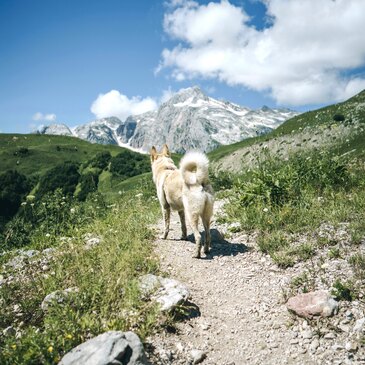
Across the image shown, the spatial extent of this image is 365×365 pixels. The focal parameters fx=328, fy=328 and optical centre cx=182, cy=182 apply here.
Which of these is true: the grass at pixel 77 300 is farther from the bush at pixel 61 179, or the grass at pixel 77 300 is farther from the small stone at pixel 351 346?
the bush at pixel 61 179

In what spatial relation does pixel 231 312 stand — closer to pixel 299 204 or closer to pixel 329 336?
pixel 329 336

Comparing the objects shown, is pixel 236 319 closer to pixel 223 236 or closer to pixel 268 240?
pixel 268 240

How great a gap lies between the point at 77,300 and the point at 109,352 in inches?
56.3

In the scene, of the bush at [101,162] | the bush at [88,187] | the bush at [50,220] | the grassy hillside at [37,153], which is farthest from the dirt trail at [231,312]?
the grassy hillside at [37,153]

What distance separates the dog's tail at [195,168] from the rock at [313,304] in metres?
3.11

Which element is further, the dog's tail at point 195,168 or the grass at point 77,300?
the dog's tail at point 195,168

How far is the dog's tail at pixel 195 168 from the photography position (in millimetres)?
7320

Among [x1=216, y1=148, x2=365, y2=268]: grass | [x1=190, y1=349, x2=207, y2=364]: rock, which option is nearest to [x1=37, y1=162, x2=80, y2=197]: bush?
[x1=216, y1=148, x2=365, y2=268]: grass

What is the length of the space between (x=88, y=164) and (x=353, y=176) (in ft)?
207

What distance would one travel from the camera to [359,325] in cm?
457

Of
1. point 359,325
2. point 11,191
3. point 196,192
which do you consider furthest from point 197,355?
point 11,191

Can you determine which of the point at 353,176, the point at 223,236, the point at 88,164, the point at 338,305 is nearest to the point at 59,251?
the point at 223,236

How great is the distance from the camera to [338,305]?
197 inches

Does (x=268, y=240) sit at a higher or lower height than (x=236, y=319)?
higher
